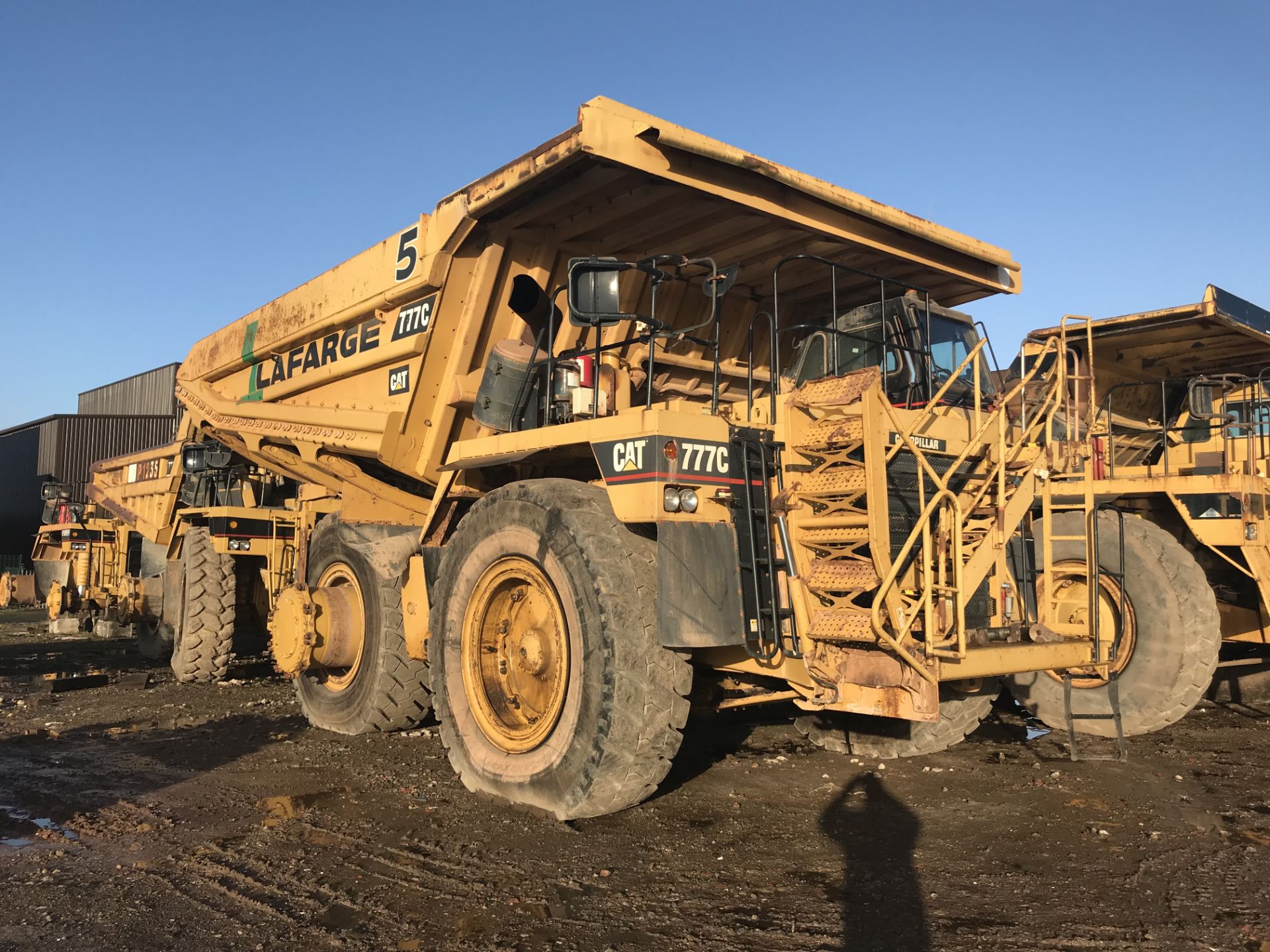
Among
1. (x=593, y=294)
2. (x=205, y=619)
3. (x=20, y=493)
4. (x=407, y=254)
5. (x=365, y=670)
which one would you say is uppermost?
(x=407, y=254)

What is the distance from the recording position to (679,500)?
4336mm

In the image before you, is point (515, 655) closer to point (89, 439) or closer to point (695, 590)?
point (695, 590)

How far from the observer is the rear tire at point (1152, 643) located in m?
6.28

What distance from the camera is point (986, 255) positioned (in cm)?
617

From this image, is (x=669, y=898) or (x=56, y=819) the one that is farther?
(x=56, y=819)

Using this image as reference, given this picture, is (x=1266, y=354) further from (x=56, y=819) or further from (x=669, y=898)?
(x=56, y=819)

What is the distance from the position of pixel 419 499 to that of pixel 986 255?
4183 millimetres

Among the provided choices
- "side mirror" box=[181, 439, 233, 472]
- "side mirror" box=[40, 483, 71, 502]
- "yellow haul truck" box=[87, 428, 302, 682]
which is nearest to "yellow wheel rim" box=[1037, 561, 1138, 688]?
"yellow haul truck" box=[87, 428, 302, 682]

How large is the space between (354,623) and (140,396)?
34.5m

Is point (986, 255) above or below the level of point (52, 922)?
above

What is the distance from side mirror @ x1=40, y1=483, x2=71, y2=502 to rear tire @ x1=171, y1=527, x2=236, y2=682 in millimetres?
9575

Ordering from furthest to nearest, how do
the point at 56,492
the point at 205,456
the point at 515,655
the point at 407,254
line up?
the point at 56,492
the point at 205,456
the point at 407,254
the point at 515,655

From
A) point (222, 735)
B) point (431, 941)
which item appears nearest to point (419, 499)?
point (222, 735)

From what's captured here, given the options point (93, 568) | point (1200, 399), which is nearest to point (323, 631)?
point (1200, 399)
